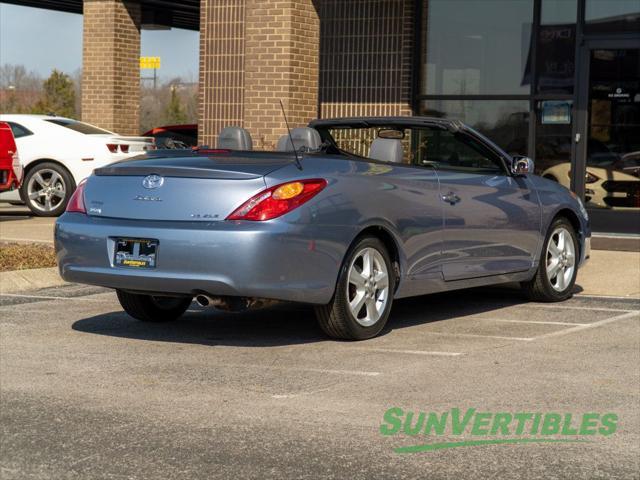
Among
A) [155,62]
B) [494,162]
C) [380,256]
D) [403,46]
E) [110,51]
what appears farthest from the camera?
[155,62]

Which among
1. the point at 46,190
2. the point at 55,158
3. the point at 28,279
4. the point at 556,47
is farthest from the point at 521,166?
the point at 46,190

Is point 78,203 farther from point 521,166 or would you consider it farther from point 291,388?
point 521,166

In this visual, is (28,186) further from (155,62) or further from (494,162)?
(155,62)

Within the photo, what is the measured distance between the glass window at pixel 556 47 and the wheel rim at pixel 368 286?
344 inches

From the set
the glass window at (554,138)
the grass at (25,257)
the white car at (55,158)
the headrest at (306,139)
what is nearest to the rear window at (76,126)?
the white car at (55,158)

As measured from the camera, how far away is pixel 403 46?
17.1m

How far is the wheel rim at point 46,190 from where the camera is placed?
58.2 feet

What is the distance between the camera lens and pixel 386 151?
8438 mm

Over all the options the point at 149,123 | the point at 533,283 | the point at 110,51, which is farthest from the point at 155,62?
the point at 533,283

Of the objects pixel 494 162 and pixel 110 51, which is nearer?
pixel 494 162

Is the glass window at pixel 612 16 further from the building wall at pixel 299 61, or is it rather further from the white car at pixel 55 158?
the white car at pixel 55 158

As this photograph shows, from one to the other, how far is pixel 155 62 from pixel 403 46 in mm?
63196

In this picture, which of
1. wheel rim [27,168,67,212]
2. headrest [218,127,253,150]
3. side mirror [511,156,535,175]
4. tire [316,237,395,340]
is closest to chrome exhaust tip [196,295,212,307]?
tire [316,237,395,340]

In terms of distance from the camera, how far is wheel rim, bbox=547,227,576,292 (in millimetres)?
10078
